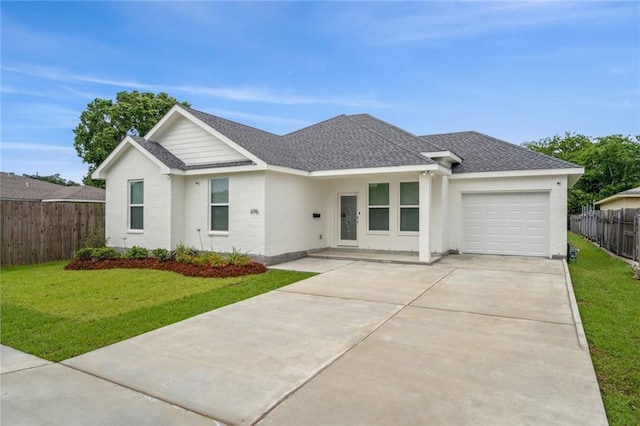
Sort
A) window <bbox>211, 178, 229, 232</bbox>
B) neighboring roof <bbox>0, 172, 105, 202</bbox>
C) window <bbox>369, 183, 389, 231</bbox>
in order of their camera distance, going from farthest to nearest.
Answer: neighboring roof <bbox>0, 172, 105, 202</bbox> → window <bbox>369, 183, 389, 231</bbox> → window <bbox>211, 178, 229, 232</bbox>

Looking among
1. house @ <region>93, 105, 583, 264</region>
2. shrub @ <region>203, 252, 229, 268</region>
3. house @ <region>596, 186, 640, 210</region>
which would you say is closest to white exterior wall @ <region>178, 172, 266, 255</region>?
house @ <region>93, 105, 583, 264</region>

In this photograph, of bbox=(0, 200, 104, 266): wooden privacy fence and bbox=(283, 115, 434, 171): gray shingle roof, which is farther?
bbox=(283, 115, 434, 171): gray shingle roof

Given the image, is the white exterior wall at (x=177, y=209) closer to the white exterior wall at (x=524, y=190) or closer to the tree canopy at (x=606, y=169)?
the white exterior wall at (x=524, y=190)

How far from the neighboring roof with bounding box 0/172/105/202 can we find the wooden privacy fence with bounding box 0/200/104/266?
36.3 feet

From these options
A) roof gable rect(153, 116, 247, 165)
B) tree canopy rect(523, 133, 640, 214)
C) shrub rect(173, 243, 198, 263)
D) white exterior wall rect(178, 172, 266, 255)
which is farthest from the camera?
tree canopy rect(523, 133, 640, 214)

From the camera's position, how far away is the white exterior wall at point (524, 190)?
12.2 metres

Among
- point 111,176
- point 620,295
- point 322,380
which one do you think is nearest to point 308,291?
point 322,380

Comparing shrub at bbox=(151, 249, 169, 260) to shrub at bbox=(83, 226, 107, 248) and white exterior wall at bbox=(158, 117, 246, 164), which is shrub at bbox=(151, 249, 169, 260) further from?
white exterior wall at bbox=(158, 117, 246, 164)

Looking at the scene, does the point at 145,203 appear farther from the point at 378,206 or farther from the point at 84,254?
the point at 378,206

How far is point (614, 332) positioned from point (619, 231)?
436 inches

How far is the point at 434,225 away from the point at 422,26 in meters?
6.78

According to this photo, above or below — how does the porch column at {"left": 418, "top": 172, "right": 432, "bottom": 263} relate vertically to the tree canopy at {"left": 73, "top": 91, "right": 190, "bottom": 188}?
below

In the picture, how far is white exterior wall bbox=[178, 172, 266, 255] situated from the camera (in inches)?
442

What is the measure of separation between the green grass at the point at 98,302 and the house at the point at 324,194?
234 cm
